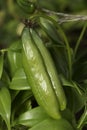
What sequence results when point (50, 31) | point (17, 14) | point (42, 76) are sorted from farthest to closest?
point (17, 14) → point (50, 31) → point (42, 76)

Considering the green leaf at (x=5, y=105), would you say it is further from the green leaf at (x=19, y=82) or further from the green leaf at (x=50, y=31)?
the green leaf at (x=50, y=31)

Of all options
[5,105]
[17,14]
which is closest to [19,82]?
[5,105]

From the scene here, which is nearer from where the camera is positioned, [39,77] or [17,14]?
[39,77]

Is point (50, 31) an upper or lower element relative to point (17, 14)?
upper

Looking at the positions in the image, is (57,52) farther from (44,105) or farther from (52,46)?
(44,105)

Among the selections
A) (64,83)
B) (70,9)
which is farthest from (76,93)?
(70,9)

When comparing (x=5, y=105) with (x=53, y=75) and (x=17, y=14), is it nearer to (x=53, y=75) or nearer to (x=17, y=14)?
(x=53, y=75)
